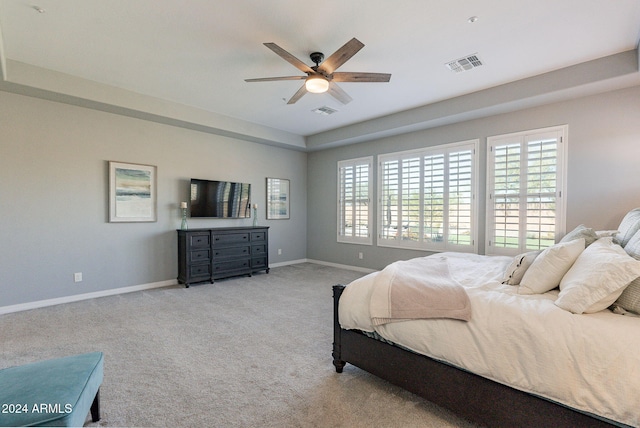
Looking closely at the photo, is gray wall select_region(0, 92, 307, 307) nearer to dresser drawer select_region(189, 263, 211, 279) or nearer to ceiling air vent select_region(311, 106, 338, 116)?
dresser drawer select_region(189, 263, 211, 279)

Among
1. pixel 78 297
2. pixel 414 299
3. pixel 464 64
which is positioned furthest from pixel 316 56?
pixel 78 297

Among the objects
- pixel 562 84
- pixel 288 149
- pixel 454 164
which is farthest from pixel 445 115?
pixel 288 149

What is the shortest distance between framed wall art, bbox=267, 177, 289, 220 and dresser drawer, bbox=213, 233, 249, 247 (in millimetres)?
1087

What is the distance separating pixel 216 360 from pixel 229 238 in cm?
313

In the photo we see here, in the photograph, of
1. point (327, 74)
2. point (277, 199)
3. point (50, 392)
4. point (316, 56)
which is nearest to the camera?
point (50, 392)

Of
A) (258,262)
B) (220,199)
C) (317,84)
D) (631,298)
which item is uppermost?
(317,84)

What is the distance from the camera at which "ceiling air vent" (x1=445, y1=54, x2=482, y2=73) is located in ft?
11.0

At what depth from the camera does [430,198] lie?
17.2 feet

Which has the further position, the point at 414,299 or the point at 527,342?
the point at 414,299

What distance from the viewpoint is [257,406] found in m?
1.92

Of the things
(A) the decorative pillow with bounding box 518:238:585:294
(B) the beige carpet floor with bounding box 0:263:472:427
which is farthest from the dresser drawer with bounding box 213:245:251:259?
(A) the decorative pillow with bounding box 518:238:585:294

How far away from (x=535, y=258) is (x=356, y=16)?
8.28ft

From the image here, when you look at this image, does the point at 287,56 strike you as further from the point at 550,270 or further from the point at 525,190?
the point at 525,190

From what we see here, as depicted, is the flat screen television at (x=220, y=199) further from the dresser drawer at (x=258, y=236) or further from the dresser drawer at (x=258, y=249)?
the dresser drawer at (x=258, y=249)
